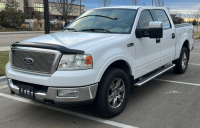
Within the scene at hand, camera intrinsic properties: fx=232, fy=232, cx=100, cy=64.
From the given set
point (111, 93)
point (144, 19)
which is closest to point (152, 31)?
point (144, 19)

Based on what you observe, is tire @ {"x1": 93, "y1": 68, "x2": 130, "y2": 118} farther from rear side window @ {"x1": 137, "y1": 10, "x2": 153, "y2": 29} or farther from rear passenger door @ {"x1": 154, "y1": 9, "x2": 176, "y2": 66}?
rear passenger door @ {"x1": 154, "y1": 9, "x2": 176, "y2": 66}

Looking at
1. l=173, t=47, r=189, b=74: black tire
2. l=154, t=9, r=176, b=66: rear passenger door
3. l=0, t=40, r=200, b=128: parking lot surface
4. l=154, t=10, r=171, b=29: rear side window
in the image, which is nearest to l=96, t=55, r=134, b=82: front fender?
l=0, t=40, r=200, b=128: parking lot surface

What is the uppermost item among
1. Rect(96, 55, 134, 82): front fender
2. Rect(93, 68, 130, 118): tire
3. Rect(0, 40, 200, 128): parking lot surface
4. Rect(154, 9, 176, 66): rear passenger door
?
Rect(154, 9, 176, 66): rear passenger door

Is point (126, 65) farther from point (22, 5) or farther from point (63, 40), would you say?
point (22, 5)

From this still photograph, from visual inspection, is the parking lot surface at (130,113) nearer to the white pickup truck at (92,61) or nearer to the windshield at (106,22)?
the white pickup truck at (92,61)

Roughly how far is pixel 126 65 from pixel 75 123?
4.66 feet

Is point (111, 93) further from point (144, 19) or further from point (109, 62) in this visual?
point (144, 19)

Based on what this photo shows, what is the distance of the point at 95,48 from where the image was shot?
11.9 feet

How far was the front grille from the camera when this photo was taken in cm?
353

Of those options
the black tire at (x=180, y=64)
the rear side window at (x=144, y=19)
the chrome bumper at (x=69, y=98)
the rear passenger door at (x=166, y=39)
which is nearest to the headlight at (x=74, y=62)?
the chrome bumper at (x=69, y=98)

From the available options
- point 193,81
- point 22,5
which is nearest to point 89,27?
point 193,81

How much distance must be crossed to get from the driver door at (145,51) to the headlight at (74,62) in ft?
4.89

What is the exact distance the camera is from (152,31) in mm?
4457

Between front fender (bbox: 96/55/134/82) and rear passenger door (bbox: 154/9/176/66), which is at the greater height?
rear passenger door (bbox: 154/9/176/66)
